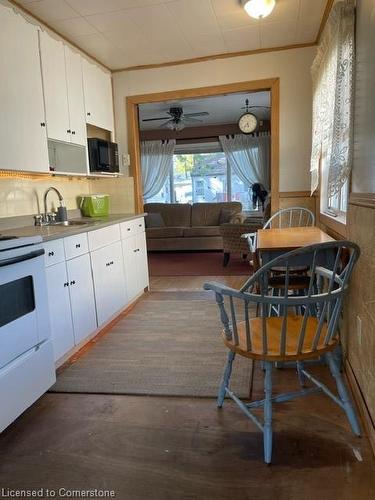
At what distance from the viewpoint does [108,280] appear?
3.01 meters

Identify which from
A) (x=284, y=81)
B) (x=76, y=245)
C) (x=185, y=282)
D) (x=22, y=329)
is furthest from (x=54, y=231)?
(x=284, y=81)

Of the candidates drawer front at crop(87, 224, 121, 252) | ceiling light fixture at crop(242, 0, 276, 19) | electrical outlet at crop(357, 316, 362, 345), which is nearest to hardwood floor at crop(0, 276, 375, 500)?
electrical outlet at crop(357, 316, 362, 345)

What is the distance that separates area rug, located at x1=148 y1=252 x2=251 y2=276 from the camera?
4.93 m

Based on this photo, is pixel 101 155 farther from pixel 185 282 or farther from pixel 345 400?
pixel 345 400

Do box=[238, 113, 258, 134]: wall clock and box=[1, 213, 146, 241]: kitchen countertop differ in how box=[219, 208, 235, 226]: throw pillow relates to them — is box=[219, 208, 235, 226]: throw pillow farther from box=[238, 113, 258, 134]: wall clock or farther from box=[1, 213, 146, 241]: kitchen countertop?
box=[1, 213, 146, 241]: kitchen countertop

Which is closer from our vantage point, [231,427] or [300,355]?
[300,355]

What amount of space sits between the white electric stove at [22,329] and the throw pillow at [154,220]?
16.1 feet

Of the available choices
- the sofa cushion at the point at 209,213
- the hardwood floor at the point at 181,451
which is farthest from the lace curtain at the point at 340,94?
the sofa cushion at the point at 209,213

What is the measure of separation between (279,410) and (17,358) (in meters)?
1.30

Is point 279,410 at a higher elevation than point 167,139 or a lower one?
lower

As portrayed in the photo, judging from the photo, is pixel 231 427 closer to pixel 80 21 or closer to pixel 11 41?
pixel 11 41

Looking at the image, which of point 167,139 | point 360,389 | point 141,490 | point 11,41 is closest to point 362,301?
point 360,389

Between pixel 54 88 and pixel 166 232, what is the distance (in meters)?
3.92

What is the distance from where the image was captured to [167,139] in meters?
7.88
